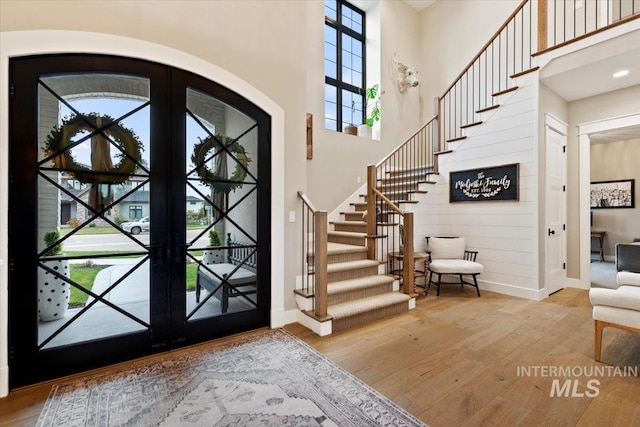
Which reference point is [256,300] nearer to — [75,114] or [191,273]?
[191,273]

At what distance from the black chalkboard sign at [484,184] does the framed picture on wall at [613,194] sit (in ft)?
18.1

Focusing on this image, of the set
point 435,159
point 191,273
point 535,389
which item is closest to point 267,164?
point 191,273

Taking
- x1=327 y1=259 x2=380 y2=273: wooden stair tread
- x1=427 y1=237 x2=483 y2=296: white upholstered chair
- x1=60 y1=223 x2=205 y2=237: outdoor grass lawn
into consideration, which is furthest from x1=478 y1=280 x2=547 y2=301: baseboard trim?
x1=60 y1=223 x2=205 y2=237: outdoor grass lawn

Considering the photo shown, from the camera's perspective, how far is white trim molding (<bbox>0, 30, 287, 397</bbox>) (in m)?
2.06

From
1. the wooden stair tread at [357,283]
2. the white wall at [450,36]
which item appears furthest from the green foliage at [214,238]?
the white wall at [450,36]

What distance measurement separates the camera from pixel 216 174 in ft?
9.59

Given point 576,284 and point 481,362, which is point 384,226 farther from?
point 576,284

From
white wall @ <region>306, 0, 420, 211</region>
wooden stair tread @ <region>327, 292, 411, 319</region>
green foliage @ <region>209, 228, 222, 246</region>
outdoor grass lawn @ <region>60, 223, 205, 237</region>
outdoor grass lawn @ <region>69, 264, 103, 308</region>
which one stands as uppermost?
white wall @ <region>306, 0, 420, 211</region>

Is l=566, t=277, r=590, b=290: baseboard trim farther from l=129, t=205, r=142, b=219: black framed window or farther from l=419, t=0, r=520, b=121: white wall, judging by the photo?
l=129, t=205, r=142, b=219: black framed window

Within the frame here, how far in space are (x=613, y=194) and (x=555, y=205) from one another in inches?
189

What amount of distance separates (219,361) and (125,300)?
36.4 inches

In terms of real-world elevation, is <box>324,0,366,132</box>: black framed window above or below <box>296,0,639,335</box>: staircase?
above

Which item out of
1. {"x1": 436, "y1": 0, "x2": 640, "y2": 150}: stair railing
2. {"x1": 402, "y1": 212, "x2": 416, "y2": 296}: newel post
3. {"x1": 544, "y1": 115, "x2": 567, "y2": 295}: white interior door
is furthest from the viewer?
{"x1": 436, "y1": 0, "x2": 640, "y2": 150}: stair railing

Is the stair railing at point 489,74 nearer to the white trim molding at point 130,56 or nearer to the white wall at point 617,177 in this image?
the white trim molding at point 130,56
